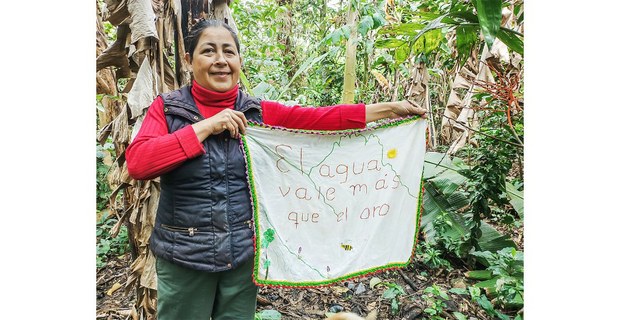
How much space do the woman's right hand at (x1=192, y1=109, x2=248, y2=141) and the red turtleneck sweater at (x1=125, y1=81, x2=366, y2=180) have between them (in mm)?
28

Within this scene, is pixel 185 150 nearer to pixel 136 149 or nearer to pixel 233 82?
pixel 136 149

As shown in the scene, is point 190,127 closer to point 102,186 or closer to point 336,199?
point 336,199

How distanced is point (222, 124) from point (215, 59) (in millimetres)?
254

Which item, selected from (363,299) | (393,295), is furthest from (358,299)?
(393,295)

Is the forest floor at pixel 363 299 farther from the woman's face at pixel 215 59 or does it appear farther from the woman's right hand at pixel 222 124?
the woman's face at pixel 215 59

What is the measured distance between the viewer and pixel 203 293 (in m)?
1.55

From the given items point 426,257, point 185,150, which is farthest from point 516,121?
point 185,150

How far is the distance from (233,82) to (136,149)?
0.43 metres

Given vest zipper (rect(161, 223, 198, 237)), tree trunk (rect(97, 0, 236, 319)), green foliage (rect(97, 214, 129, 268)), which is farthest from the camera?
green foliage (rect(97, 214, 129, 268))

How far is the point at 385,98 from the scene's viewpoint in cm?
517

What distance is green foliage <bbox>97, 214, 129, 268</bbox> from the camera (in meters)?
3.52

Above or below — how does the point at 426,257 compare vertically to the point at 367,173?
below

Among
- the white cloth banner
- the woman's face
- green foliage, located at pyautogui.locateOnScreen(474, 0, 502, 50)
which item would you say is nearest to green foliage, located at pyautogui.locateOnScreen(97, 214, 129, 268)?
the white cloth banner

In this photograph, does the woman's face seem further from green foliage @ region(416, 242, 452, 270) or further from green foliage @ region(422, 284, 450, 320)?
green foliage @ region(416, 242, 452, 270)
